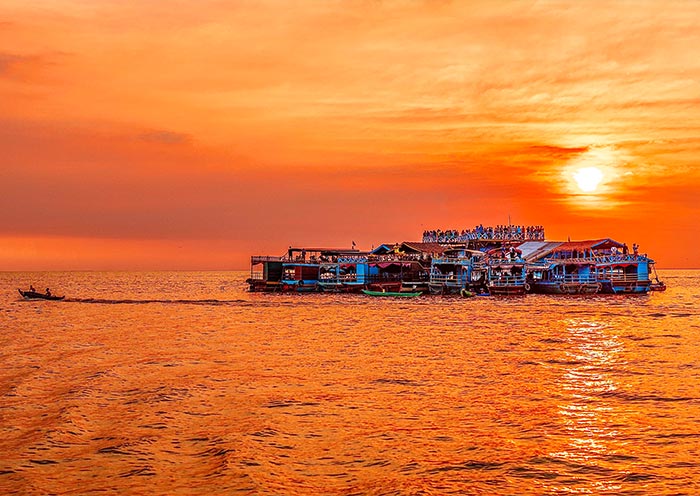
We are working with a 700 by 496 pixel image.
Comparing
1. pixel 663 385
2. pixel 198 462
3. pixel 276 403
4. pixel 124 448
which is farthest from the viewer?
pixel 663 385

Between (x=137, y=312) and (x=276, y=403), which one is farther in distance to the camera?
(x=137, y=312)

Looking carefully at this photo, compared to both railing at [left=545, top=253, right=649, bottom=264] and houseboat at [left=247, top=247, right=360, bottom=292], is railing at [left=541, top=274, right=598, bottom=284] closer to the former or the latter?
railing at [left=545, top=253, right=649, bottom=264]

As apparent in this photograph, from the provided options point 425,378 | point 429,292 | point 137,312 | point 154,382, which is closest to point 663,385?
point 425,378

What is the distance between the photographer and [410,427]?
1590 cm

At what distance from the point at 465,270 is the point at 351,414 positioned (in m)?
62.4

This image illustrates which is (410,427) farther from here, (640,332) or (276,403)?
(640,332)

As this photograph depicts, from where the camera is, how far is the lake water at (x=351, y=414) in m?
12.4

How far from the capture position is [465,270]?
7806 centimetres

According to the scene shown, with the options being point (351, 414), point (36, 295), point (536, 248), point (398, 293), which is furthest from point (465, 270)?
point (351, 414)

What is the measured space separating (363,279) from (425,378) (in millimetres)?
59666

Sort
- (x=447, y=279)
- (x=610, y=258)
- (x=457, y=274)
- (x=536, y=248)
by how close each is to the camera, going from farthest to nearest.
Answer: (x=536, y=248) → (x=457, y=274) → (x=447, y=279) → (x=610, y=258)

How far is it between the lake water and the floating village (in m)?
39.7

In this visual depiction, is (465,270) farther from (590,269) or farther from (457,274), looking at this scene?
(590,269)

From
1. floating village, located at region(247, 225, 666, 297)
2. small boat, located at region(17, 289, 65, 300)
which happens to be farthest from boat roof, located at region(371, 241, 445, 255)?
small boat, located at region(17, 289, 65, 300)
